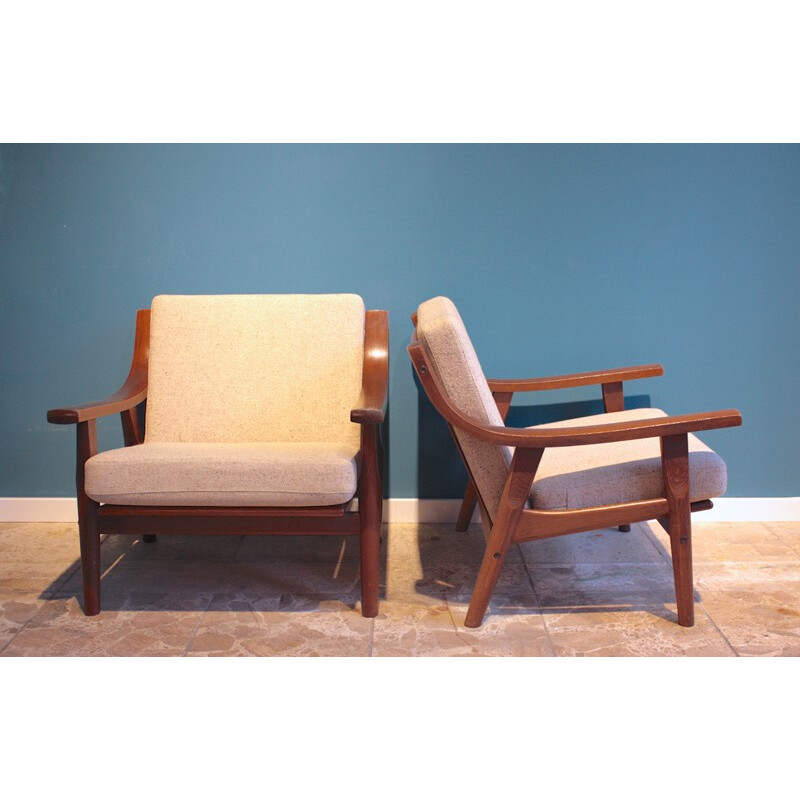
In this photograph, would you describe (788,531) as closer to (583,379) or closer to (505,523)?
(583,379)

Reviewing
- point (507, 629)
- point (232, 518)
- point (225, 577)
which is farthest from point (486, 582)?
point (225, 577)

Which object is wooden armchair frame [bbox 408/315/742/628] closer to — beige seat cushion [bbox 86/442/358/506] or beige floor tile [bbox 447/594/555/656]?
beige floor tile [bbox 447/594/555/656]

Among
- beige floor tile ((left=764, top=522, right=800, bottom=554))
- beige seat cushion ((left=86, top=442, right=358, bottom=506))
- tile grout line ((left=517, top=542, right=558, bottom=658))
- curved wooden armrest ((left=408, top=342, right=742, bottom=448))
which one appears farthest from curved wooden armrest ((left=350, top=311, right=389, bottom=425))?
beige floor tile ((left=764, top=522, right=800, bottom=554))

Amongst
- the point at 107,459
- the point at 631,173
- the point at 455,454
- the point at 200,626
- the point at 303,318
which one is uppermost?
the point at 631,173

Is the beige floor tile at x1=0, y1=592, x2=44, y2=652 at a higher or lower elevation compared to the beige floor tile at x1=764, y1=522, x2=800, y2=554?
lower

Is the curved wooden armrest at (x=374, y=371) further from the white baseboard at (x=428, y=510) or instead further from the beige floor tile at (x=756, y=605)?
the beige floor tile at (x=756, y=605)

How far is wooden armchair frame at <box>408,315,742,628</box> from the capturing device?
6.33 feet

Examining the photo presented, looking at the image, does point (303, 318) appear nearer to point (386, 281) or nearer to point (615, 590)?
point (386, 281)

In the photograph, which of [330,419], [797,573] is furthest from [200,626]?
[797,573]

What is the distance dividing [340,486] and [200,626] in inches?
23.1

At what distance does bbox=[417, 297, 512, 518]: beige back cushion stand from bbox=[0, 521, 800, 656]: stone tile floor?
1.35ft

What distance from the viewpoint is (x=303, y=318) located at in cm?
269

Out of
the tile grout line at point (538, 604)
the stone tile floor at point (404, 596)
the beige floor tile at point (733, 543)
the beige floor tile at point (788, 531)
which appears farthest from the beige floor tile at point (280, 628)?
the beige floor tile at point (788, 531)

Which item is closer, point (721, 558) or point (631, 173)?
point (721, 558)
